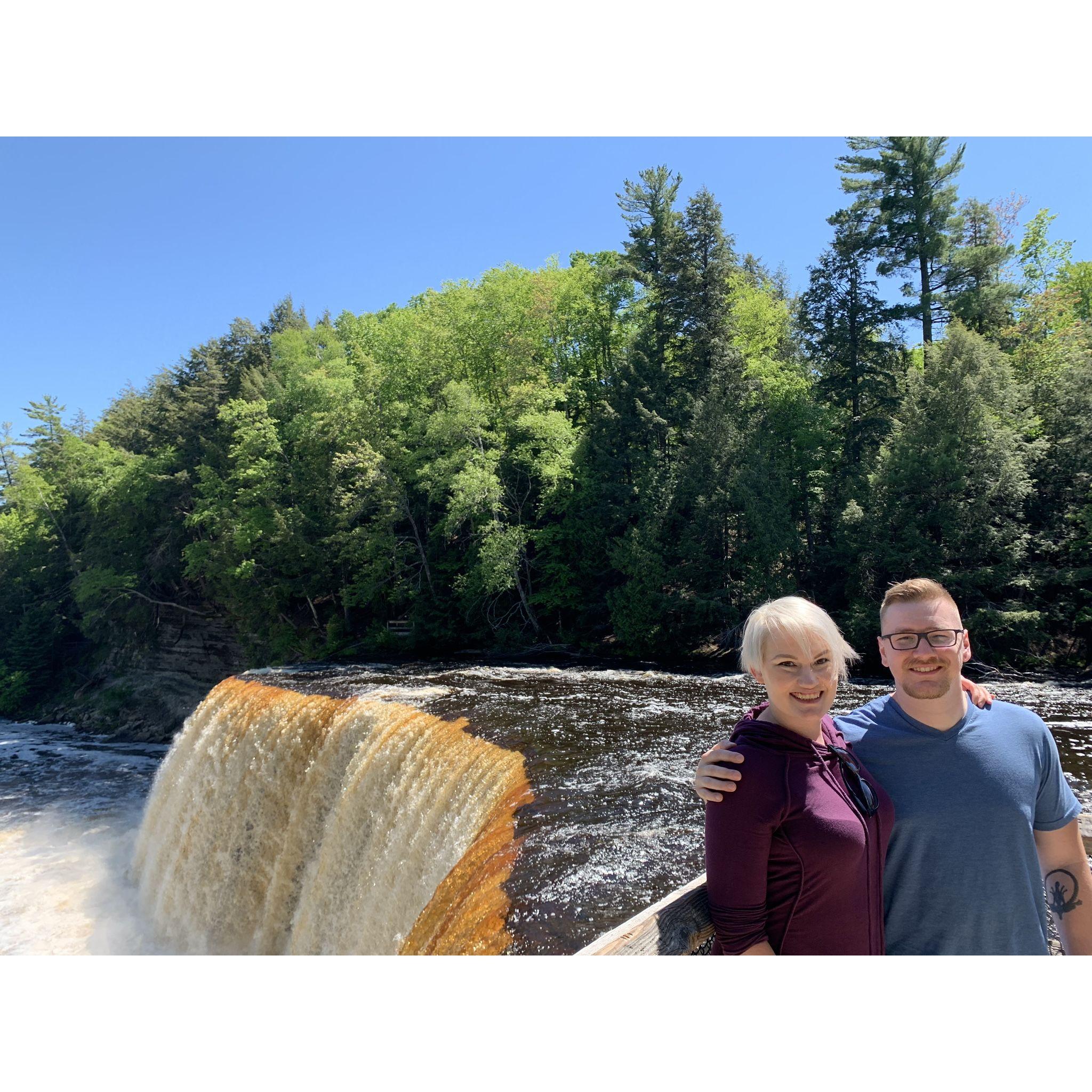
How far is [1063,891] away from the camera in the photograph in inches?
75.1

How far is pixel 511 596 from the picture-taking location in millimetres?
21484

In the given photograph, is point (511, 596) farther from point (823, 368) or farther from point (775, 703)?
point (775, 703)

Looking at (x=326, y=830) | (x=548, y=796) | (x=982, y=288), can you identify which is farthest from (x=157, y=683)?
(x=982, y=288)

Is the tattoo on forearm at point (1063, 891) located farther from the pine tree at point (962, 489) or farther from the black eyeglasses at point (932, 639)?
the pine tree at point (962, 489)

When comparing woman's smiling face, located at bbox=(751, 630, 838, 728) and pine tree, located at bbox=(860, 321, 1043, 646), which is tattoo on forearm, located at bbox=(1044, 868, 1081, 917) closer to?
woman's smiling face, located at bbox=(751, 630, 838, 728)

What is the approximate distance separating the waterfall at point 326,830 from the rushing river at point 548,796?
0.99ft

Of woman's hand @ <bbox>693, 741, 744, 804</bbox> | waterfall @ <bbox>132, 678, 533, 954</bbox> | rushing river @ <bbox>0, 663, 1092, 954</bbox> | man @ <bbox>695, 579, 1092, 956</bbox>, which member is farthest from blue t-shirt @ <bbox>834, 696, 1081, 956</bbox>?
waterfall @ <bbox>132, 678, 533, 954</bbox>

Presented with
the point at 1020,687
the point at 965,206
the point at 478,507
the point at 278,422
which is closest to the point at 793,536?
the point at 1020,687

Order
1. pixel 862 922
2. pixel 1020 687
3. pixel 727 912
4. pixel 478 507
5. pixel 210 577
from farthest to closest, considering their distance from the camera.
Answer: pixel 210 577 < pixel 478 507 < pixel 1020 687 < pixel 862 922 < pixel 727 912

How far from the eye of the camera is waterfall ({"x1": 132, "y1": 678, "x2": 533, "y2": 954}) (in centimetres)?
570

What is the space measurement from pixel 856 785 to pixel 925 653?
413 millimetres

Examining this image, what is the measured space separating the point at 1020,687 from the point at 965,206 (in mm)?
16431

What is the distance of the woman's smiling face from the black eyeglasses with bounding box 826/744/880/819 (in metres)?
0.09

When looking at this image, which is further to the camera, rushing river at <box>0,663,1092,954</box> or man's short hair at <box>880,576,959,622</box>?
rushing river at <box>0,663,1092,954</box>
